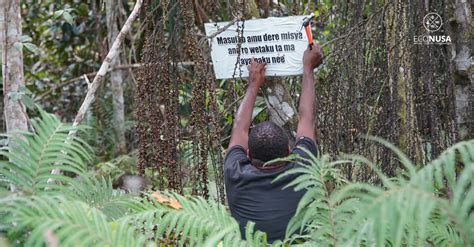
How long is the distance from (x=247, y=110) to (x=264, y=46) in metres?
0.38

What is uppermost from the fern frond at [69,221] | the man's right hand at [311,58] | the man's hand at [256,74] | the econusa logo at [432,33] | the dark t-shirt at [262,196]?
the econusa logo at [432,33]

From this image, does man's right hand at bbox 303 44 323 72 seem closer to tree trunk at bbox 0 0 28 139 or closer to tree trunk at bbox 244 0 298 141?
tree trunk at bbox 244 0 298 141

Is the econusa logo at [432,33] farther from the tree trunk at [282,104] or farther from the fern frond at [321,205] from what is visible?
the fern frond at [321,205]

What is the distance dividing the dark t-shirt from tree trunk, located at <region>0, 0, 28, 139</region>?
1.61 m

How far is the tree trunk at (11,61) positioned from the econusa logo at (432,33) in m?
2.27

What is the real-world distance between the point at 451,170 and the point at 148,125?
5.99ft

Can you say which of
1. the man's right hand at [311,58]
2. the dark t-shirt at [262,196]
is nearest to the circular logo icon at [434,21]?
the man's right hand at [311,58]

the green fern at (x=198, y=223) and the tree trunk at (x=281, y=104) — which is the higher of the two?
the tree trunk at (x=281, y=104)

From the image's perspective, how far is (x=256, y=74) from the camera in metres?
3.17

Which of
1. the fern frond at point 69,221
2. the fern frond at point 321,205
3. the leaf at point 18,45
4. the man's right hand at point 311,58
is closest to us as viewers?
the fern frond at point 69,221

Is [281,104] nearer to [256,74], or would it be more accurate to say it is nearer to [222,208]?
[256,74]

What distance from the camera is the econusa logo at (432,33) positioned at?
3287 millimetres

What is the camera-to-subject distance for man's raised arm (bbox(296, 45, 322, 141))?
2.93 m

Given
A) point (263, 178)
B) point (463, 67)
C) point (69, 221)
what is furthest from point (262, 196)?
point (463, 67)
